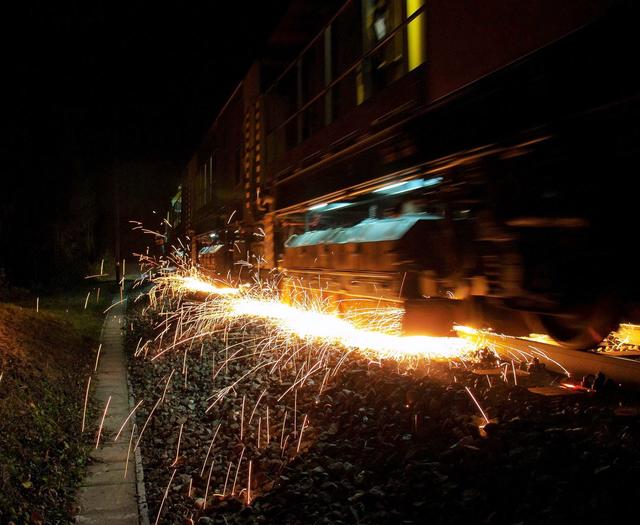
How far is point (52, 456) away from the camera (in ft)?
13.3

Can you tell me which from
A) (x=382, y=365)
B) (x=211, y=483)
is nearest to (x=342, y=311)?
(x=382, y=365)

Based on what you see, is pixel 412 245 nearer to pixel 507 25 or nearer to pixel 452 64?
pixel 452 64

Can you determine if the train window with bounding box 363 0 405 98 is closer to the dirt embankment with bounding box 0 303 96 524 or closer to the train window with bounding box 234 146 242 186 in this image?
the dirt embankment with bounding box 0 303 96 524

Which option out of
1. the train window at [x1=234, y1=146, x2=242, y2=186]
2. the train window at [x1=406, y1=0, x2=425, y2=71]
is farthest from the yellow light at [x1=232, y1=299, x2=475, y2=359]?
the train window at [x1=234, y1=146, x2=242, y2=186]

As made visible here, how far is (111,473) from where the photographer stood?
4.04 m

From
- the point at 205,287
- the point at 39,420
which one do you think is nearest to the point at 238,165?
the point at 205,287

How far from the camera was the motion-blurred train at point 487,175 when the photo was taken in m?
2.71

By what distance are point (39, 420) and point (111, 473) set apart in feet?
2.82

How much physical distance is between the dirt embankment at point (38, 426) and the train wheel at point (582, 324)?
3.16 m

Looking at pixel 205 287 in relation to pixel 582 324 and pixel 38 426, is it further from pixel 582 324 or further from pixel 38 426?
pixel 582 324

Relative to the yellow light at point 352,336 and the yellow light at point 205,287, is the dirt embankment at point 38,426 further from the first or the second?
the yellow light at point 205,287

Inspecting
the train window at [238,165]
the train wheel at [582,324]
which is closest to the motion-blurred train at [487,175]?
the train wheel at [582,324]

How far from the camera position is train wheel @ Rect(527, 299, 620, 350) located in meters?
3.19

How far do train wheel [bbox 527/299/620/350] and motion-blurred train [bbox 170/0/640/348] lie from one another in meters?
0.01
